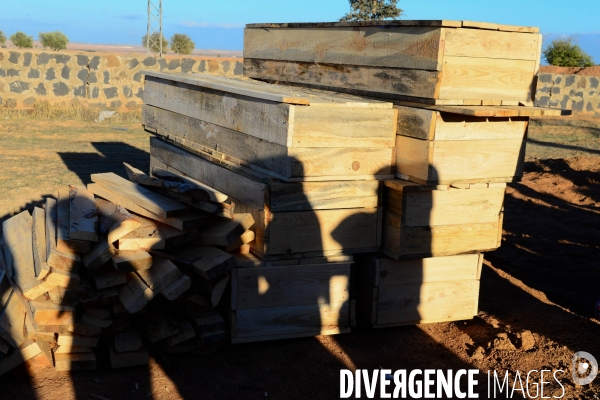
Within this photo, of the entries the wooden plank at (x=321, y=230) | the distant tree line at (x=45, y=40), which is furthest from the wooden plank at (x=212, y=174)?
the distant tree line at (x=45, y=40)

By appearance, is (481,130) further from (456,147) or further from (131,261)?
(131,261)

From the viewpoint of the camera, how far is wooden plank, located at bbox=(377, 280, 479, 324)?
213 inches

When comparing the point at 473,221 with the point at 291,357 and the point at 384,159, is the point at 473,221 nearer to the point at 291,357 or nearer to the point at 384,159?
the point at 384,159

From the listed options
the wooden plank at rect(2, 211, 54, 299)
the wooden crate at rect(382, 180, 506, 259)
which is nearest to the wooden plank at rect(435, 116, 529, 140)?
the wooden crate at rect(382, 180, 506, 259)

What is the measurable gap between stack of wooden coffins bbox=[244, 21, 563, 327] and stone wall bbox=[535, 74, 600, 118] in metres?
18.7

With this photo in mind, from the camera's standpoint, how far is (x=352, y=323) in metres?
5.37

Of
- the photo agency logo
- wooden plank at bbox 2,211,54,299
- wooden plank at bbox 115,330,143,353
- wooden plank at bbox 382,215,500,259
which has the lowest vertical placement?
the photo agency logo

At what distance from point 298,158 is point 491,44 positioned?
1.66 m

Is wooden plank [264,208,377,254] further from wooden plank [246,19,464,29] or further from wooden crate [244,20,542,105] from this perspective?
wooden plank [246,19,464,29]

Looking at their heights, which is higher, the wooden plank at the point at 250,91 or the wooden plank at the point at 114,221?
the wooden plank at the point at 250,91

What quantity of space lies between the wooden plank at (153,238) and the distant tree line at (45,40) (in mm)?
55450

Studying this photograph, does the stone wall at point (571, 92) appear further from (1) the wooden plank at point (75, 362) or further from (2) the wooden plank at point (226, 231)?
(1) the wooden plank at point (75, 362)

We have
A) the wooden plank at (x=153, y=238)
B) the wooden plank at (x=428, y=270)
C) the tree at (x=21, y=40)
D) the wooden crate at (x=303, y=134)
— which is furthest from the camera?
the tree at (x=21, y=40)

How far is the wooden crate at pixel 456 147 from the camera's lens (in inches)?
192
